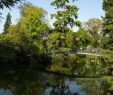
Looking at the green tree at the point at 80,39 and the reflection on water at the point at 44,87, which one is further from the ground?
the green tree at the point at 80,39

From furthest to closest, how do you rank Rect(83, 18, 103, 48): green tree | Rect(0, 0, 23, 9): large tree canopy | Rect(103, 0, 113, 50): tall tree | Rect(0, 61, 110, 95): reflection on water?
1. Rect(83, 18, 103, 48): green tree
2. Rect(103, 0, 113, 50): tall tree
3. Rect(0, 61, 110, 95): reflection on water
4. Rect(0, 0, 23, 9): large tree canopy

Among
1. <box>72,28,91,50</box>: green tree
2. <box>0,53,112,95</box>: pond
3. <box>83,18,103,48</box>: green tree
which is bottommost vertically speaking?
<box>0,53,112,95</box>: pond

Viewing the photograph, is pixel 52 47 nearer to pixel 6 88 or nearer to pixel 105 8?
pixel 105 8

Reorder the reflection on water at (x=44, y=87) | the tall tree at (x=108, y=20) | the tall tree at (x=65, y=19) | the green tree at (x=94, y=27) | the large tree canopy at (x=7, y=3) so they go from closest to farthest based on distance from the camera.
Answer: the large tree canopy at (x=7, y=3) < the reflection on water at (x=44, y=87) < the tall tree at (x=108, y=20) < the tall tree at (x=65, y=19) < the green tree at (x=94, y=27)

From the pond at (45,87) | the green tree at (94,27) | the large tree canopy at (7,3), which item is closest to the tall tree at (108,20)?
the pond at (45,87)

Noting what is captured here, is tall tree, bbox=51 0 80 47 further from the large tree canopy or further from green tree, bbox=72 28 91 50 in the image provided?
the large tree canopy

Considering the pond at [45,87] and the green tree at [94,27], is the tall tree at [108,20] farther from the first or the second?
the green tree at [94,27]

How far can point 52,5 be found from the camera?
59469 mm

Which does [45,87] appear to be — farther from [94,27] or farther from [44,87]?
[94,27]

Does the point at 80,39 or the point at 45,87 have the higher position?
the point at 80,39

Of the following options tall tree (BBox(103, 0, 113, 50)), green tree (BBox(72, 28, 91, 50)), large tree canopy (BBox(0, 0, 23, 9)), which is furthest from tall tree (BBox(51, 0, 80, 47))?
large tree canopy (BBox(0, 0, 23, 9))

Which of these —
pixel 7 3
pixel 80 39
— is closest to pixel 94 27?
pixel 80 39

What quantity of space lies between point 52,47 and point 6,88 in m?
29.1

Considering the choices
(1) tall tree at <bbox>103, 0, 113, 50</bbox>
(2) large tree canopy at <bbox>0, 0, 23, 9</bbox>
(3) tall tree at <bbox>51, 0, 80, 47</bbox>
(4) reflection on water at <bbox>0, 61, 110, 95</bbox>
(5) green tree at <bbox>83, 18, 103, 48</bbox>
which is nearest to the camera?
(2) large tree canopy at <bbox>0, 0, 23, 9</bbox>
